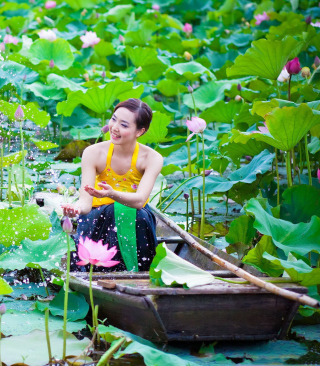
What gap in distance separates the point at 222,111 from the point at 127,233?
209 cm

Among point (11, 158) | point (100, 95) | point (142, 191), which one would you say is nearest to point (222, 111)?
point (100, 95)

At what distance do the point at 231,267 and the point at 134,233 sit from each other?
57cm

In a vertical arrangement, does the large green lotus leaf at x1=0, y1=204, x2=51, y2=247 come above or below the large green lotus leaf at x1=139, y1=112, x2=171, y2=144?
below

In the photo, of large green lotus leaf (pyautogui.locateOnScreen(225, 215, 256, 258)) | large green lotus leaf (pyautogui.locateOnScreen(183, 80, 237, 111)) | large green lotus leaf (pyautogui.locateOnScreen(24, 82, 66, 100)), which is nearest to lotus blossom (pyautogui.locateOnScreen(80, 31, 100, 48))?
large green lotus leaf (pyautogui.locateOnScreen(24, 82, 66, 100))

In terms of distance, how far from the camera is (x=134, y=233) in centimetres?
258

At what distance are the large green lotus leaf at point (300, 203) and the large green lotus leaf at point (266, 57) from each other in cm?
68

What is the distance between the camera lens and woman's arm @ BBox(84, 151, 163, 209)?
2.36 m

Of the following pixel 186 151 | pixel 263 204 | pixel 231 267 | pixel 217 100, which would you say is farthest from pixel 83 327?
pixel 217 100

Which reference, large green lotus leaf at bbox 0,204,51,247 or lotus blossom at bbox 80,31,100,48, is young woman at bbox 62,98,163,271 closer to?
large green lotus leaf at bbox 0,204,51,247

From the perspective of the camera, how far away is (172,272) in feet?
6.61

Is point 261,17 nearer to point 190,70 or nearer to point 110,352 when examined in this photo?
point 190,70

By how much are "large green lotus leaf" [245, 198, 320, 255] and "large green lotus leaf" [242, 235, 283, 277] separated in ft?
0.15

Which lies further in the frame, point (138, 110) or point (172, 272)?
point (138, 110)

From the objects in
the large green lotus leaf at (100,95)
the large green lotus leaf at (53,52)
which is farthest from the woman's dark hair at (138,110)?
the large green lotus leaf at (53,52)
